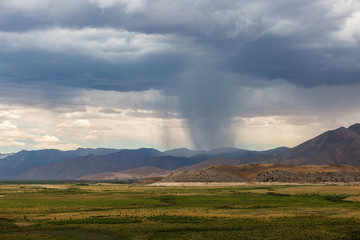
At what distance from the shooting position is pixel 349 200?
114 m

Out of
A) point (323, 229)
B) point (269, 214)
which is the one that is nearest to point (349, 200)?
point (269, 214)

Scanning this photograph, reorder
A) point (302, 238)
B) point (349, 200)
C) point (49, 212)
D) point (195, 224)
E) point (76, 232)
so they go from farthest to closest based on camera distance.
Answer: point (349, 200)
point (49, 212)
point (195, 224)
point (76, 232)
point (302, 238)

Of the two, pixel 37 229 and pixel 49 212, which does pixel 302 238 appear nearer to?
pixel 37 229

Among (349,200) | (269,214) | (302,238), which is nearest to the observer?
(302,238)

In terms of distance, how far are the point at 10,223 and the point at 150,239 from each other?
27201mm

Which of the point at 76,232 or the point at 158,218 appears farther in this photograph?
the point at 158,218

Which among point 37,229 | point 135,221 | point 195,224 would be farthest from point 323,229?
point 37,229

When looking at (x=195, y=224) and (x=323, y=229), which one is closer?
(x=323, y=229)

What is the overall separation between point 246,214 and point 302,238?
27.2 meters

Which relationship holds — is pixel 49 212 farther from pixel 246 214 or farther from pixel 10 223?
pixel 246 214

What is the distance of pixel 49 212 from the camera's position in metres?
87.1

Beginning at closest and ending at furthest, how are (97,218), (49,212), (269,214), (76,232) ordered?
(76,232) → (97,218) → (269,214) → (49,212)

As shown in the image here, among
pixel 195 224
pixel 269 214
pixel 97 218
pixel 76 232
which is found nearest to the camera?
pixel 76 232

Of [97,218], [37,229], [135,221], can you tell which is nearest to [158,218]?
[135,221]
